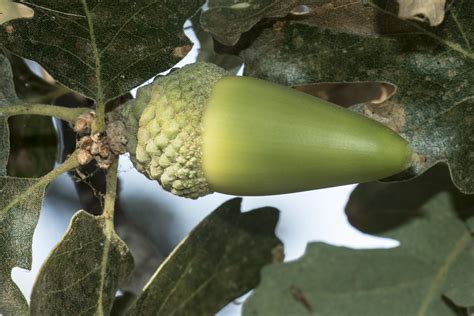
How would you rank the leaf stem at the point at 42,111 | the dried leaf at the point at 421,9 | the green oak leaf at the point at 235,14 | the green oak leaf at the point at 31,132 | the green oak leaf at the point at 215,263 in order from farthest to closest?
1. the green oak leaf at the point at 31,132
2. the green oak leaf at the point at 215,263
3. the leaf stem at the point at 42,111
4. the green oak leaf at the point at 235,14
5. the dried leaf at the point at 421,9

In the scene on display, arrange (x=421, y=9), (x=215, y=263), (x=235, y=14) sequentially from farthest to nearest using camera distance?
(x=215, y=263)
(x=235, y=14)
(x=421, y=9)

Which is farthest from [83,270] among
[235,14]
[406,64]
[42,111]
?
[406,64]

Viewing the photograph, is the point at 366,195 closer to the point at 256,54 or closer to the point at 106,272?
the point at 256,54

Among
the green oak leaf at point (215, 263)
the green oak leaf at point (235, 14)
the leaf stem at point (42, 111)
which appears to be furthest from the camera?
the green oak leaf at point (215, 263)

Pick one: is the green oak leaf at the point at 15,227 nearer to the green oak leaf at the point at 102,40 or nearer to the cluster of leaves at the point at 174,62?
the cluster of leaves at the point at 174,62

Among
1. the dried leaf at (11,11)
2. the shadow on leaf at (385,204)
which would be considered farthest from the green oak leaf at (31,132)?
the shadow on leaf at (385,204)

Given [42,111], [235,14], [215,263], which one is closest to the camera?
[235,14]

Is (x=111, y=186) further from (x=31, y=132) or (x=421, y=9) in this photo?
(x=421, y=9)
